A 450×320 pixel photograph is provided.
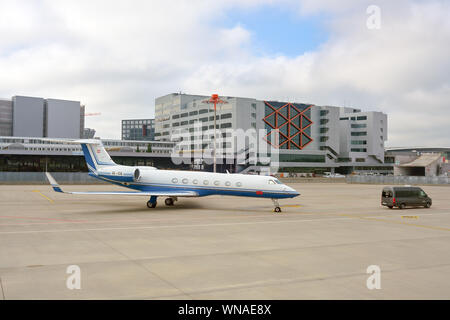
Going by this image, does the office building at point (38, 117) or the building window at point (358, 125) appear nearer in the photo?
the building window at point (358, 125)

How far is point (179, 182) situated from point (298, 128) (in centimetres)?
10673

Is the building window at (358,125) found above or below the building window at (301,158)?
above

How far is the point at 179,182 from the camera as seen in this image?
30.2m

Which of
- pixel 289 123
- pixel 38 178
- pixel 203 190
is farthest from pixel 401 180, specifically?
pixel 38 178

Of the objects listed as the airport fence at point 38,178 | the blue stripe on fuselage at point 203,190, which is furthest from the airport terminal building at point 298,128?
the blue stripe on fuselage at point 203,190

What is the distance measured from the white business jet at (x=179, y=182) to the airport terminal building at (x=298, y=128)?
79.0m

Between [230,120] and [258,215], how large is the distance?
9744cm

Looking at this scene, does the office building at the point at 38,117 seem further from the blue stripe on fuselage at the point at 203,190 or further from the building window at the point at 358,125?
the blue stripe on fuselage at the point at 203,190

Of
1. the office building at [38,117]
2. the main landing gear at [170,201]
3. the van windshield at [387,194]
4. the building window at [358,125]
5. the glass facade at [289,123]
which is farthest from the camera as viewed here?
the office building at [38,117]

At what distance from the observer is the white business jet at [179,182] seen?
28094 millimetres

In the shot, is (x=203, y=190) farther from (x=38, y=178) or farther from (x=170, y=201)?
(x=38, y=178)

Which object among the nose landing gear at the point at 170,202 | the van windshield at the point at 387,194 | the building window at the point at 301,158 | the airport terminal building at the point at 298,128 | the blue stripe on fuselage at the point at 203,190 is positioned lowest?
the nose landing gear at the point at 170,202

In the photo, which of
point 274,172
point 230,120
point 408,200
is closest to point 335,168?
point 274,172
